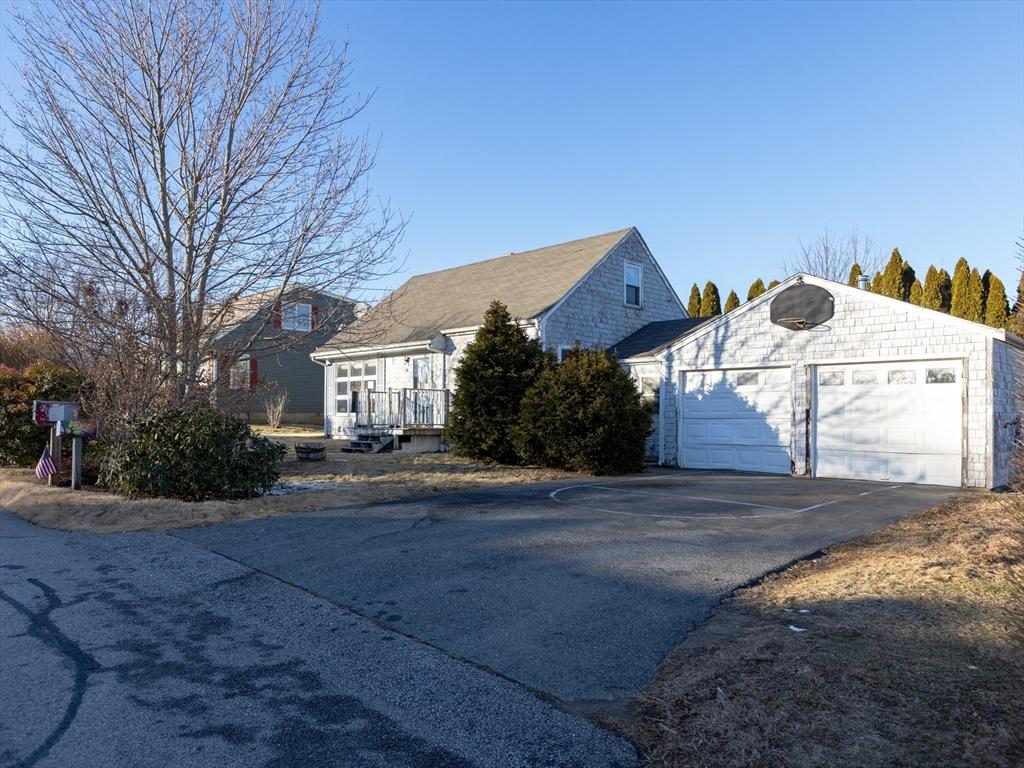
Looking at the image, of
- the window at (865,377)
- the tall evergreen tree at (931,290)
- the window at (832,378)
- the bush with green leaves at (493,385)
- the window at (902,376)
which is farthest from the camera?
the tall evergreen tree at (931,290)

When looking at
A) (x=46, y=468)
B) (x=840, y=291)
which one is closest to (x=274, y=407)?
(x=46, y=468)

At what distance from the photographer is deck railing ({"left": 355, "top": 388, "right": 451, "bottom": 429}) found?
20078 millimetres

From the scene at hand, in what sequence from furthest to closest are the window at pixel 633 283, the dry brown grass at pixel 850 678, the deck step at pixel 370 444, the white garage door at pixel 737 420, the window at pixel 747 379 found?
the window at pixel 633 283
the deck step at pixel 370 444
the window at pixel 747 379
the white garage door at pixel 737 420
the dry brown grass at pixel 850 678

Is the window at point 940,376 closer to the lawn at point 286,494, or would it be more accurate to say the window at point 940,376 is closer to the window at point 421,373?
the lawn at point 286,494

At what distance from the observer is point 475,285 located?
23.6m

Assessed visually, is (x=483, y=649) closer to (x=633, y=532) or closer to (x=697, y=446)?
(x=633, y=532)

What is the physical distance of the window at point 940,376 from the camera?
1276 cm

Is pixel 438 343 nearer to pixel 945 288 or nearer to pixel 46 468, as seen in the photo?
pixel 46 468

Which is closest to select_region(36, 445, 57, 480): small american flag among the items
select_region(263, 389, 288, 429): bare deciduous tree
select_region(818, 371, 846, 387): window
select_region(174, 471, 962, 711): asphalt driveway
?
select_region(174, 471, 962, 711): asphalt driveway

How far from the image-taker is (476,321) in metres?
20.1

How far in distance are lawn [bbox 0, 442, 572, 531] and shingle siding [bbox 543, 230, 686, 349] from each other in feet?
16.0

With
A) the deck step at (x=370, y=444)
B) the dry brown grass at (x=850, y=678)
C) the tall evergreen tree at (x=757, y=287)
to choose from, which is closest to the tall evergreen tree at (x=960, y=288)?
the tall evergreen tree at (x=757, y=287)

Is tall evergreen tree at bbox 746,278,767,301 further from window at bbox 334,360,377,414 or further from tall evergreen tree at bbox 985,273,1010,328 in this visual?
window at bbox 334,360,377,414

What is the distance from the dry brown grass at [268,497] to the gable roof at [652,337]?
5.47m
